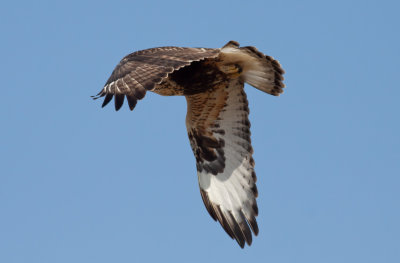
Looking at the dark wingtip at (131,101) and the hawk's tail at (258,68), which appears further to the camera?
the hawk's tail at (258,68)

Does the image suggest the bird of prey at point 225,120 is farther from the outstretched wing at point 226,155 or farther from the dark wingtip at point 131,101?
the dark wingtip at point 131,101

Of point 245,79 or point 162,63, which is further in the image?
point 245,79

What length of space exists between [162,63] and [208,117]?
2210mm

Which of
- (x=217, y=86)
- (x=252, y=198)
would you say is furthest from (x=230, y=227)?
(x=217, y=86)

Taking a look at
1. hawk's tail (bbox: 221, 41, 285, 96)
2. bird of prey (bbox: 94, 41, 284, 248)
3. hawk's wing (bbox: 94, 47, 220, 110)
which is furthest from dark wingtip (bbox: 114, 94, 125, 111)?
hawk's tail (bbox: 221, 41, 285, 96)

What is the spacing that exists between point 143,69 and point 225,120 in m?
2.44

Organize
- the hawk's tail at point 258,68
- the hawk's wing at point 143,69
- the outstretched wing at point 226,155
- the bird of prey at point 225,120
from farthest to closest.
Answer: the outstretched wing at point 226,155 < the bird of prey at point 225,120 < the hawk's tail at point 258,68 < the hawk's wing at point 143,69

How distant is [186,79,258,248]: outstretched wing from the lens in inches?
388

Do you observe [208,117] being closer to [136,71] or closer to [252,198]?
[252,198]

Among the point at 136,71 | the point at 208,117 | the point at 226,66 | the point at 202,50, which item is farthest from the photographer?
the point at 208,117

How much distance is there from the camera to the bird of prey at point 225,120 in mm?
9312

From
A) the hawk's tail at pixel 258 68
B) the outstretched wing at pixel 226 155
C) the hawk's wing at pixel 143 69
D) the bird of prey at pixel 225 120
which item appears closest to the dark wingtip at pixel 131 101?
the hawk's wing at pixel 143 69

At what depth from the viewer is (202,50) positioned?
876 centimetres

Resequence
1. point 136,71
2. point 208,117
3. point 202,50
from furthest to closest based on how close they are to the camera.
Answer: point 208,117
point 202,50
point 136,71
